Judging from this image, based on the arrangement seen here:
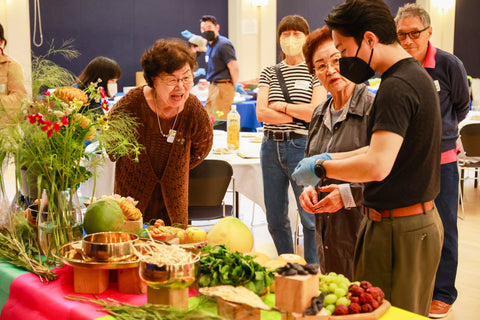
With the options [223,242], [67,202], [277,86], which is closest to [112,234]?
[67,202]

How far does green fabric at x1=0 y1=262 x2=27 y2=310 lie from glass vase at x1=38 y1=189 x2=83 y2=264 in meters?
0.10

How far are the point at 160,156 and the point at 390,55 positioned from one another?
46.6 inches

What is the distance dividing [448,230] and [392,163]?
1664 mm

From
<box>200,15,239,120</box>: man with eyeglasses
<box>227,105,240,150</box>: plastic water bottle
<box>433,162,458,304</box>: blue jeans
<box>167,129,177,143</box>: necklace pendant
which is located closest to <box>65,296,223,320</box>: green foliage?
<box>167,129,177,143</box>: necklace pendant

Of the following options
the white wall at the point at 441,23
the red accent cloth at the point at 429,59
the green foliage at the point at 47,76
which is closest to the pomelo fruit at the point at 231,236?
the green foliage at the point at 47,76

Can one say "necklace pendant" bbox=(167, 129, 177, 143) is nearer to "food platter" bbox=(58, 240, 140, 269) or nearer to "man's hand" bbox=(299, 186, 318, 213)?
"man's hand" bbox=(299, 186, 318, 213)

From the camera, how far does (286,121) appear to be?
324 cm

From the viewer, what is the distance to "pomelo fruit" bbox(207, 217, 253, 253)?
5.39 ft

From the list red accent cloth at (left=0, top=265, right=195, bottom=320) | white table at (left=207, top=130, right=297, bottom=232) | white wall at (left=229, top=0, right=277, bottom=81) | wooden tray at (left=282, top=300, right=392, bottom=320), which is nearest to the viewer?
wooden tray at (left=282, top=300, right=392, bottom=320)

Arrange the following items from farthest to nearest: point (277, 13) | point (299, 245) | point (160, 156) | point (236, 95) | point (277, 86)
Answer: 1. point (277, 13)
2. point (236, 95)
3. point (299, 245)
4. point (277, 86)
5. point (160, 156)

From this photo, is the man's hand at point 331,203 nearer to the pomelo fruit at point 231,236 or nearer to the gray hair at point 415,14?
the pomelo fruit at point 231,236

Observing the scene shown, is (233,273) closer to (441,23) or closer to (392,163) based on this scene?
(392,163)

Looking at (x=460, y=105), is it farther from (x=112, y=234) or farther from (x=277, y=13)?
(x=277, y=13)

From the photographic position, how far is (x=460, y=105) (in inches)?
120
